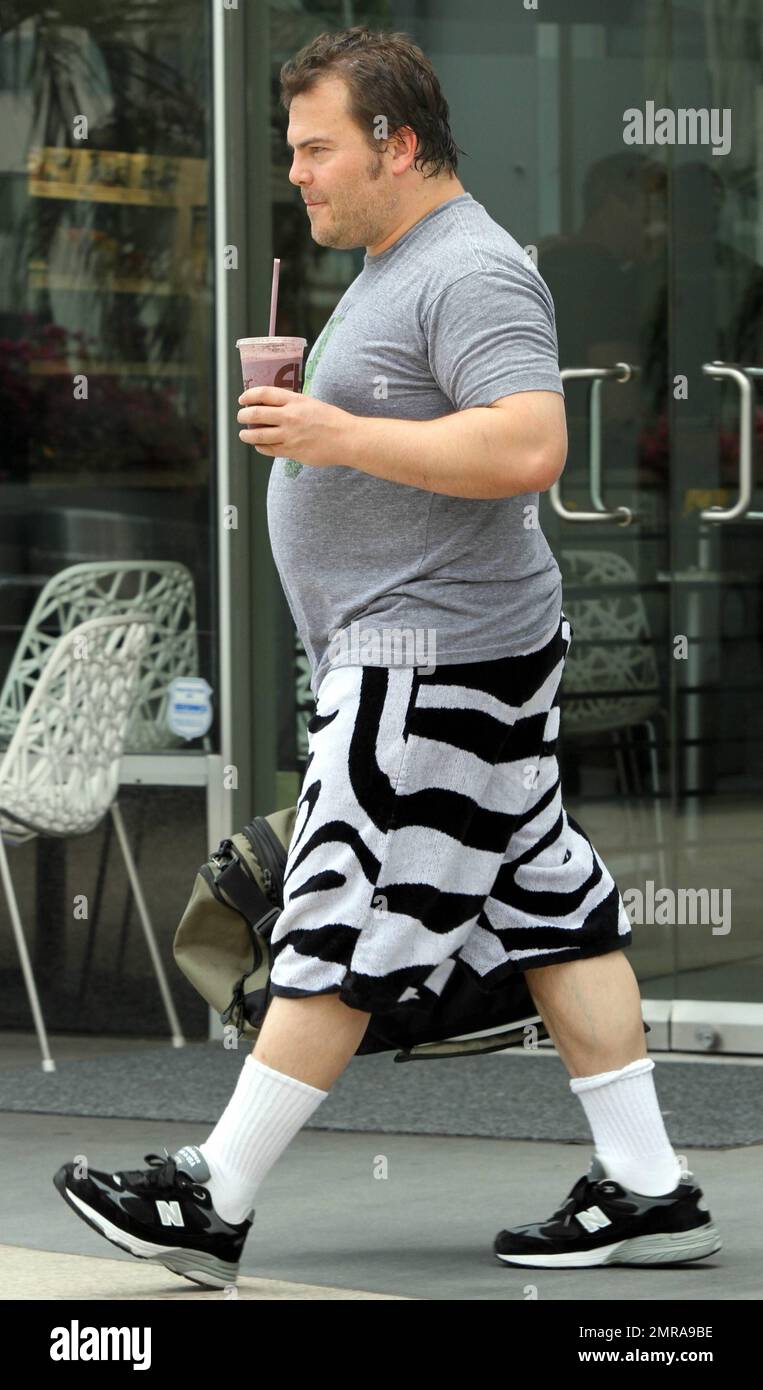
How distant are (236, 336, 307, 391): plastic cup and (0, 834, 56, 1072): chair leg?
2554 mm

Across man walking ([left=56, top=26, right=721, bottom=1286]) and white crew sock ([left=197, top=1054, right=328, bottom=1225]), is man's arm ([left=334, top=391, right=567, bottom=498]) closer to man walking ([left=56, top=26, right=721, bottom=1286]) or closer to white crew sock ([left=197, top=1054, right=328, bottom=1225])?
man walking ([left=56, top=26, right=721, bottom=1286])

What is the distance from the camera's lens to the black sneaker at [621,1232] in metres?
3.77

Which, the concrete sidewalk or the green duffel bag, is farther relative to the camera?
the green duffel bag

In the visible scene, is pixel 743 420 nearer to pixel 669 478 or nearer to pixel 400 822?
pixel 669 478

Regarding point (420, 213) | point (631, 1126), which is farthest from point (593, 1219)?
point (420, 213)

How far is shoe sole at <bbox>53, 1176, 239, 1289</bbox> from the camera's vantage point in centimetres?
354

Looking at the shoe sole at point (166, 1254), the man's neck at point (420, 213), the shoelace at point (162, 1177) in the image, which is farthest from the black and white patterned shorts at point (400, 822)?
the man's neck at point (420, 213)

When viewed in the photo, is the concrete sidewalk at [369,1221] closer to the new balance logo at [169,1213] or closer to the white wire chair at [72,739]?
the new balance logo at [169,1213]

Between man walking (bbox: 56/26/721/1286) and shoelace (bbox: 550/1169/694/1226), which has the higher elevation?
man walking (bbox: 56/26/721/1286)

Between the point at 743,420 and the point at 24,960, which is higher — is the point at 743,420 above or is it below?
above

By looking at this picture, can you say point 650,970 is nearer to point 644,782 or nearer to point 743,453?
point 644,782

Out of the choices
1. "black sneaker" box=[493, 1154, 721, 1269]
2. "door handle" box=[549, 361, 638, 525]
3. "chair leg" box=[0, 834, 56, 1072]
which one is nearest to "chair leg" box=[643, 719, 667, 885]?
"door handle" box=[549, 361, 638, 525]

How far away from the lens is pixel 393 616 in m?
3.58

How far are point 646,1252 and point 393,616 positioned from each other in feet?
3.32
